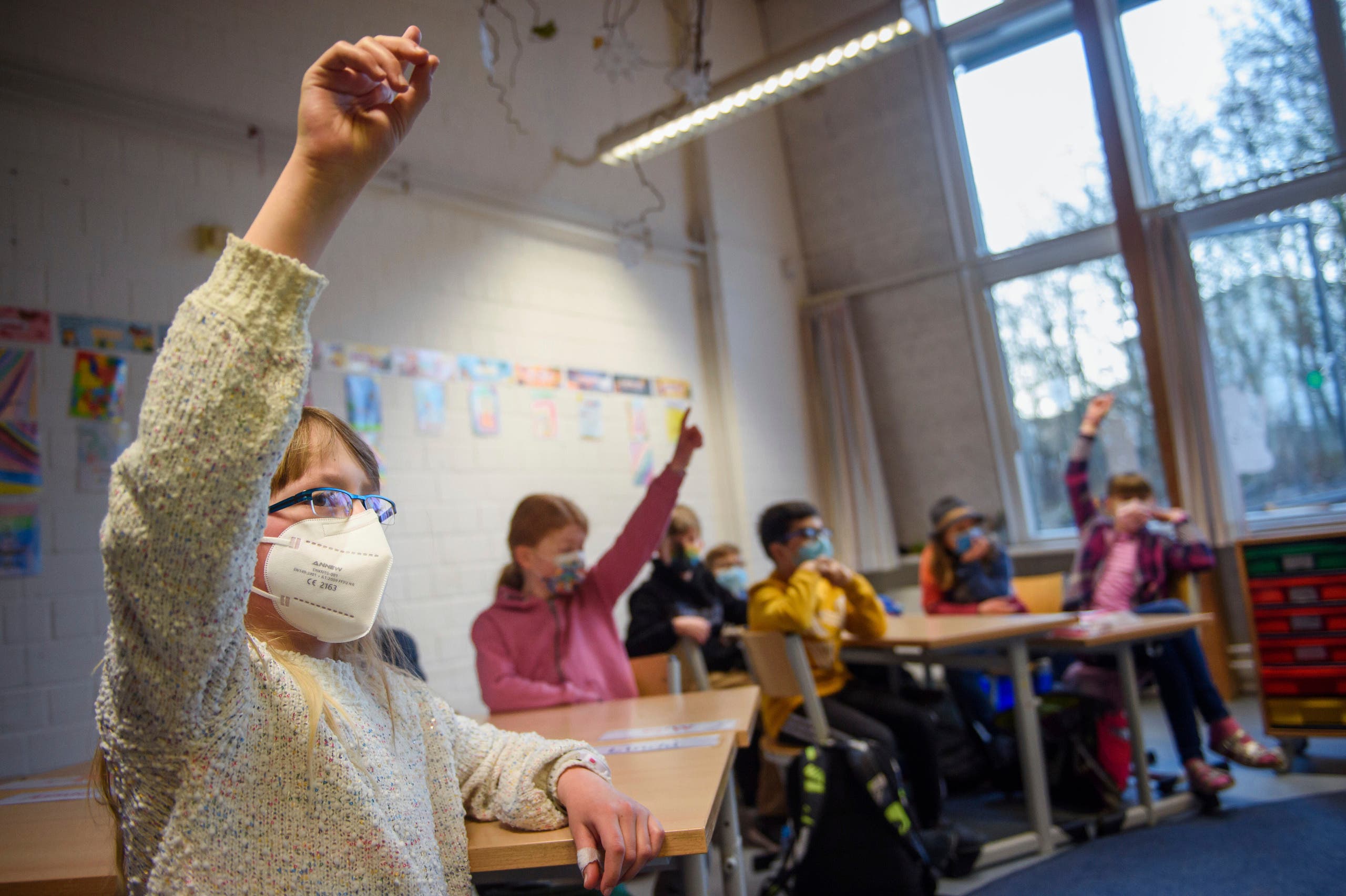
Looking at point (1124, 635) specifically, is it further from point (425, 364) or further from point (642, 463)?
point (425, 364)

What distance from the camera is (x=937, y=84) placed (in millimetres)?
5840

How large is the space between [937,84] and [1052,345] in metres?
1.91

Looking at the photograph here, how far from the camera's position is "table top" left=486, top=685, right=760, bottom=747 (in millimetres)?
1624

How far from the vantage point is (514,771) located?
993mm

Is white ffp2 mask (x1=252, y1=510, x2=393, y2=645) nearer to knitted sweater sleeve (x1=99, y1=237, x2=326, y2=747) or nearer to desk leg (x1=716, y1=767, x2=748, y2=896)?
knitted sweater sleeve (x1=99, y1=237, x2=326, y2=747)

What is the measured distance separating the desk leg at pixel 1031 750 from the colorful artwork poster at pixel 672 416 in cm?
257

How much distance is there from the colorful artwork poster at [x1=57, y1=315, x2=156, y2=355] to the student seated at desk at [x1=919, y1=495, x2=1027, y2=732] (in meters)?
3.07

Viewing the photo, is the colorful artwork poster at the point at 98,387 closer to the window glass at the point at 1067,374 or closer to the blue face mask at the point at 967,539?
the blue face mask at the point at 967,539

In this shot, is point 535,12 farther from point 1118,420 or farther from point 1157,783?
point 1157,783

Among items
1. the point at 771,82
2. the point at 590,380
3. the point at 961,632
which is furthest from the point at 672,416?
the point at 961,632

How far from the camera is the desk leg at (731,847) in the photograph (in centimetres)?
144

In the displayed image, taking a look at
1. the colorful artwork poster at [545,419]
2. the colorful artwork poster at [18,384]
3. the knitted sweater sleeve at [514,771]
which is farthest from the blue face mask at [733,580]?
the knitted sweater sleeve at [514,771]

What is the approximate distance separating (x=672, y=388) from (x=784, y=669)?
2.82 metres

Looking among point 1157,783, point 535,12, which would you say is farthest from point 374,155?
point 535,12
